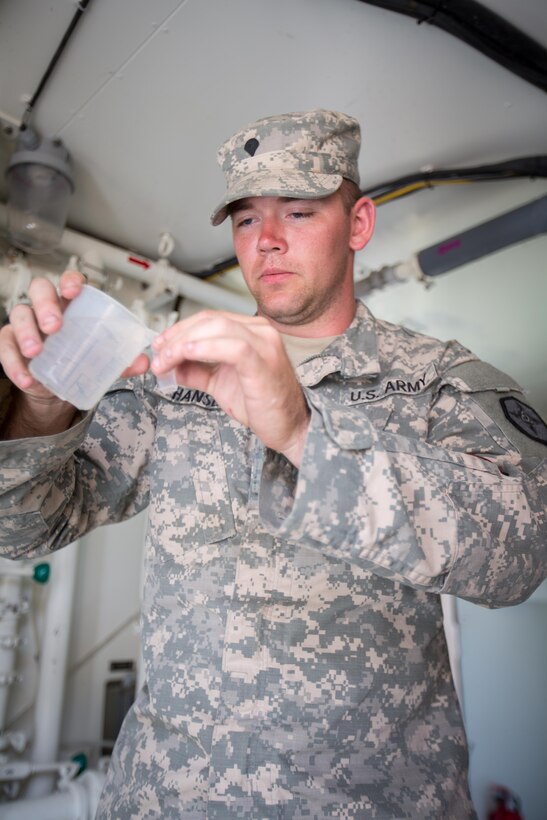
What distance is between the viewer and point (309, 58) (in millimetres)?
1248

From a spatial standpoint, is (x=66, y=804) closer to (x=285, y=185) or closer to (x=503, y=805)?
(x=503, y=805)

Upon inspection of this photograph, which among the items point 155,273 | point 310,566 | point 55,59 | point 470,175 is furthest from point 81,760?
point 470,175

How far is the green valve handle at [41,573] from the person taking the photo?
1.69 meters

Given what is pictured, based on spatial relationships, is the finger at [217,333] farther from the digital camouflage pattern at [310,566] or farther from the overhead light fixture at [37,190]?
the overhead light fixture at [37,190]

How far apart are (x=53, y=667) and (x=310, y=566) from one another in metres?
1.14

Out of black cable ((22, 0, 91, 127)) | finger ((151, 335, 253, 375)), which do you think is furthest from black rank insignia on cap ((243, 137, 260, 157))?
Result: finger ((151, 335, 253, 375))

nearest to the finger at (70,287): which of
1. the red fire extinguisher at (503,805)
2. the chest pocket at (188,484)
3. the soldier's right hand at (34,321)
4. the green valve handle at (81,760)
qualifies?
the soldier's right hand at (34,321)

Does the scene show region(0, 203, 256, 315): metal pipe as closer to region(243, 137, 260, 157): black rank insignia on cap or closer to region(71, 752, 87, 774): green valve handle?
region(243, 137, 260, 157): black rank insignia on cap

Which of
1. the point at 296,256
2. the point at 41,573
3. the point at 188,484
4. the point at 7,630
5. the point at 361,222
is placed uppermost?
the point at 361,222

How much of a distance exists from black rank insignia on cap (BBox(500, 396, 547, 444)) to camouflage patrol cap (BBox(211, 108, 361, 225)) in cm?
47

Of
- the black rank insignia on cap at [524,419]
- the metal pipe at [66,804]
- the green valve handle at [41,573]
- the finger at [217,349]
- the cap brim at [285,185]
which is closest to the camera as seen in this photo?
the finger at [217,349]

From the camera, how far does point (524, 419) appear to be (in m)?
0.92

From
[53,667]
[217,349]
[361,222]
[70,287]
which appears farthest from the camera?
[53,667]

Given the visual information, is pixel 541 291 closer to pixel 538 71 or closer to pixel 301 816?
pixel 538 71
